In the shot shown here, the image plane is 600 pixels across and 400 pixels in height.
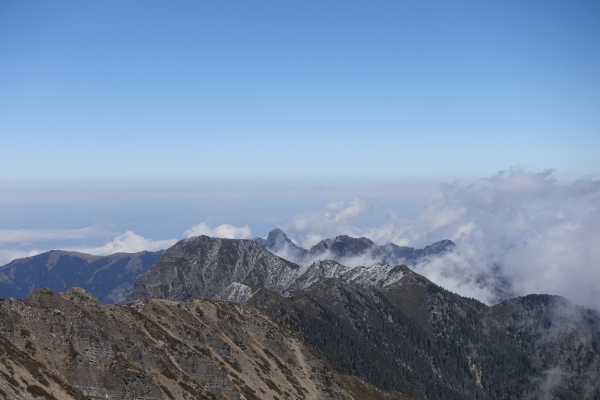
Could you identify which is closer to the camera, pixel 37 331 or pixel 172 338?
pixel 37 331

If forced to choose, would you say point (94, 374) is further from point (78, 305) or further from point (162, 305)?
point (162, 305)

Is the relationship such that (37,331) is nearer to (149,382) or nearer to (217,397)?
(149,382)

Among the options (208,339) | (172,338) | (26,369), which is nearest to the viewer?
(26,369)

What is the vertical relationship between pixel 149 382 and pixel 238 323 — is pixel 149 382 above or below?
above

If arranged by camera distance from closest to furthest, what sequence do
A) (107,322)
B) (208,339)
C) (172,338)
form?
1. (107,322)
2. (172,338)
3. (208,339)

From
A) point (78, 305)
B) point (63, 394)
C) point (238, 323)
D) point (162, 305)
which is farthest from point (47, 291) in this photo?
point (238, 323)

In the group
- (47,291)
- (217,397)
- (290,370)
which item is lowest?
(290,370)
